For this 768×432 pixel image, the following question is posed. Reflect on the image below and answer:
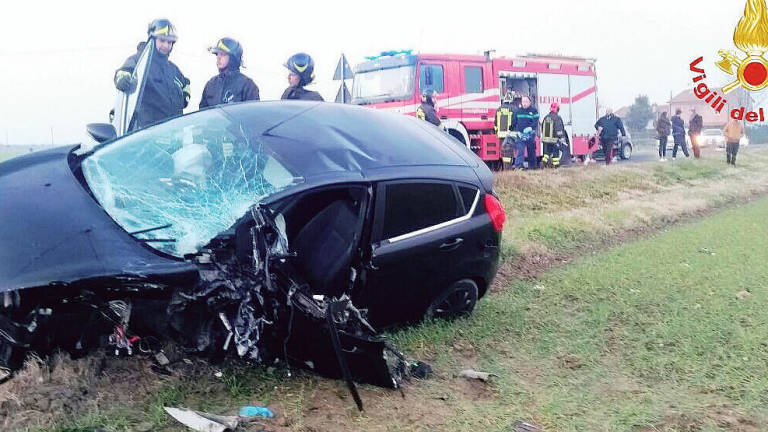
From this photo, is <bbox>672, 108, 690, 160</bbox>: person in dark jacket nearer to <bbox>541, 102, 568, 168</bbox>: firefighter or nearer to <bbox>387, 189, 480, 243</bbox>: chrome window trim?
<bbox>541, 102, 568, 168</bbox>: firefighter

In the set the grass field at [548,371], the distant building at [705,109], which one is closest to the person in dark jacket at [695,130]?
the grass field at [548,371]

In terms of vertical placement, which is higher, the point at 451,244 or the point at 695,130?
the point at 695,130

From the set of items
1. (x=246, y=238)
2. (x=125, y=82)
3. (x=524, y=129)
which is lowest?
(x=246, y=238)

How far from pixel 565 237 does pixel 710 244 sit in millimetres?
1727

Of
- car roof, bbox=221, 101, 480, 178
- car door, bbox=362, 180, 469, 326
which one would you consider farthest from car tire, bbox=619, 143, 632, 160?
car door, bbox=362, 180, 469, 326

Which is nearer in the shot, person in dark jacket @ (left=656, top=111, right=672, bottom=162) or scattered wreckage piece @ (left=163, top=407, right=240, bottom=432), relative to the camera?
scattered wreckage piece @ (left=163, top=407, right=240, bottom=432)

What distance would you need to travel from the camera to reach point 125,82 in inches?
207

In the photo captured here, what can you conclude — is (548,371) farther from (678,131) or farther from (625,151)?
(625,151)

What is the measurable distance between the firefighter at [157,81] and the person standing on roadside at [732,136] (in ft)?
58.3

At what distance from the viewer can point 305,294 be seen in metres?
3.15

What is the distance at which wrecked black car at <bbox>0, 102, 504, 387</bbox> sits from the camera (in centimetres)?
281

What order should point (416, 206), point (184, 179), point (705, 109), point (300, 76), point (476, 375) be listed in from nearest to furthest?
point (184, 179) < point (476, 375) < point (416, 206) < point (300, 76) < point (705, 109)

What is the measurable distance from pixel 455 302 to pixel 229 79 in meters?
3.08

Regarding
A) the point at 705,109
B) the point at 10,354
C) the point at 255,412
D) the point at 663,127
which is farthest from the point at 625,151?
the point at 705,109
